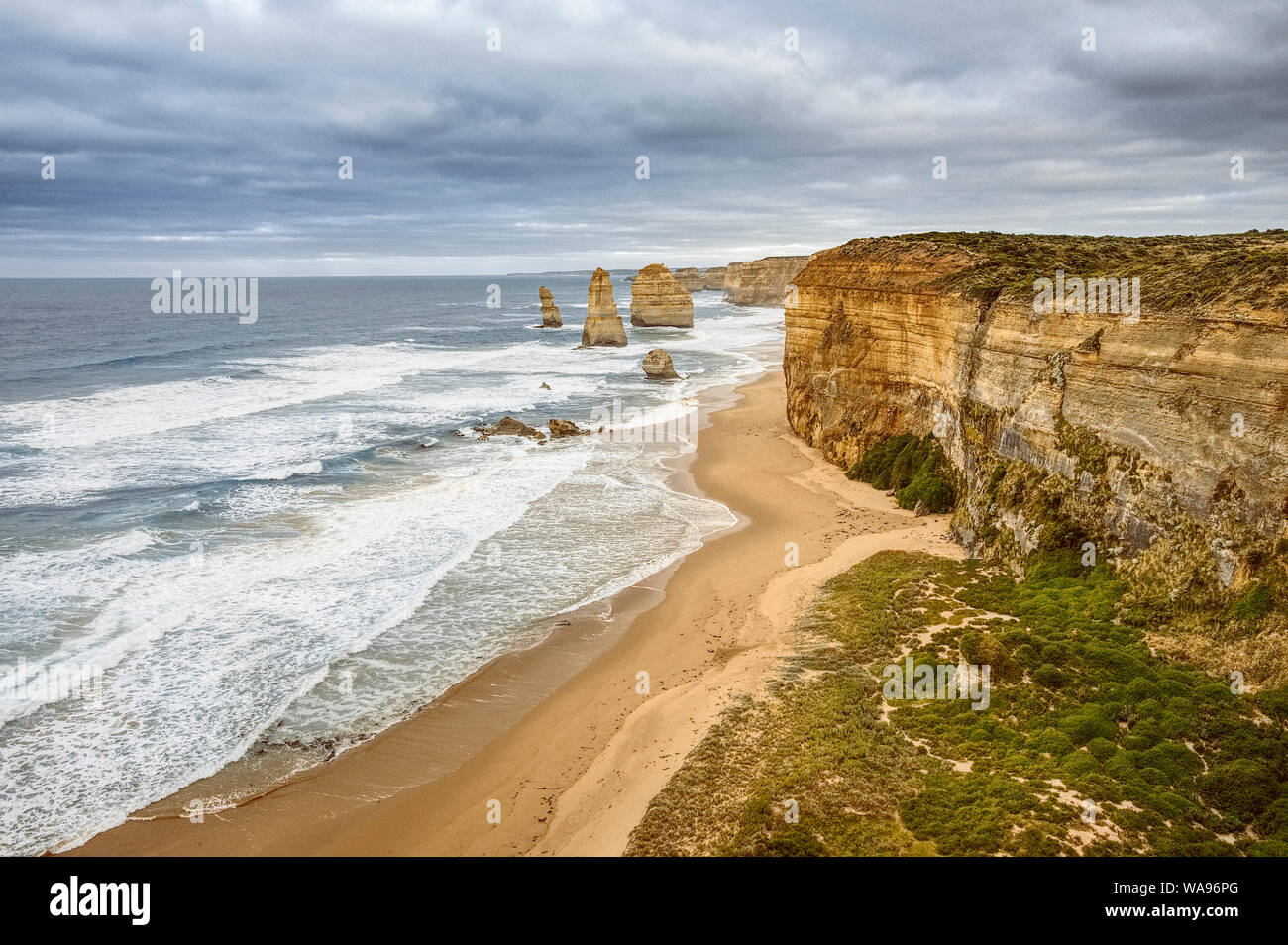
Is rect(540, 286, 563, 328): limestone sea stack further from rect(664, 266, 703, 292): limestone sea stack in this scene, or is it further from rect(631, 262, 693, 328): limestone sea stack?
rect(664, 266, 703, 292): limestone sea stack

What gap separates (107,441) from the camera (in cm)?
3497

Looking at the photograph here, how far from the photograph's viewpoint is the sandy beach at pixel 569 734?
1132 centimetres

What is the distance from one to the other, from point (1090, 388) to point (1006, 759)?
32.5ft

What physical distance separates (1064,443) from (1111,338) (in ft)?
8.49

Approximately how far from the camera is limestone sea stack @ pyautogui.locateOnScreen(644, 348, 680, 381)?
5531cm

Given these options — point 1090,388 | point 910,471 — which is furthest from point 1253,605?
point 910,471

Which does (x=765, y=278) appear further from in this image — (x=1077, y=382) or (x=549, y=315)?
(x=1077, y=382)

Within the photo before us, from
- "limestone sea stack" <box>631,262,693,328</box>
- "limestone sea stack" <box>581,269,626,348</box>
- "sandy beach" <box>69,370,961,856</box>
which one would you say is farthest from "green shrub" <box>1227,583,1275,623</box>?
"limestone sea stack" <box>631,262,693,328</box>

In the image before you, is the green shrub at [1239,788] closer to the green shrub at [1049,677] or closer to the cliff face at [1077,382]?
the green shrub at [1049,677]

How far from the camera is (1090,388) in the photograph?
17234 millimetres

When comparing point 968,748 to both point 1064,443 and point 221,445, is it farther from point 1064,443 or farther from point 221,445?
point 221,445

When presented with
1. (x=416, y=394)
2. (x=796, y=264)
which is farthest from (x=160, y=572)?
(x=796, y=264)

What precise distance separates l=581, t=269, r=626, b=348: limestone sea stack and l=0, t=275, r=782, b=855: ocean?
24.1 meters

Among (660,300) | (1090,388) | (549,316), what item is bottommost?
(1090,388)
